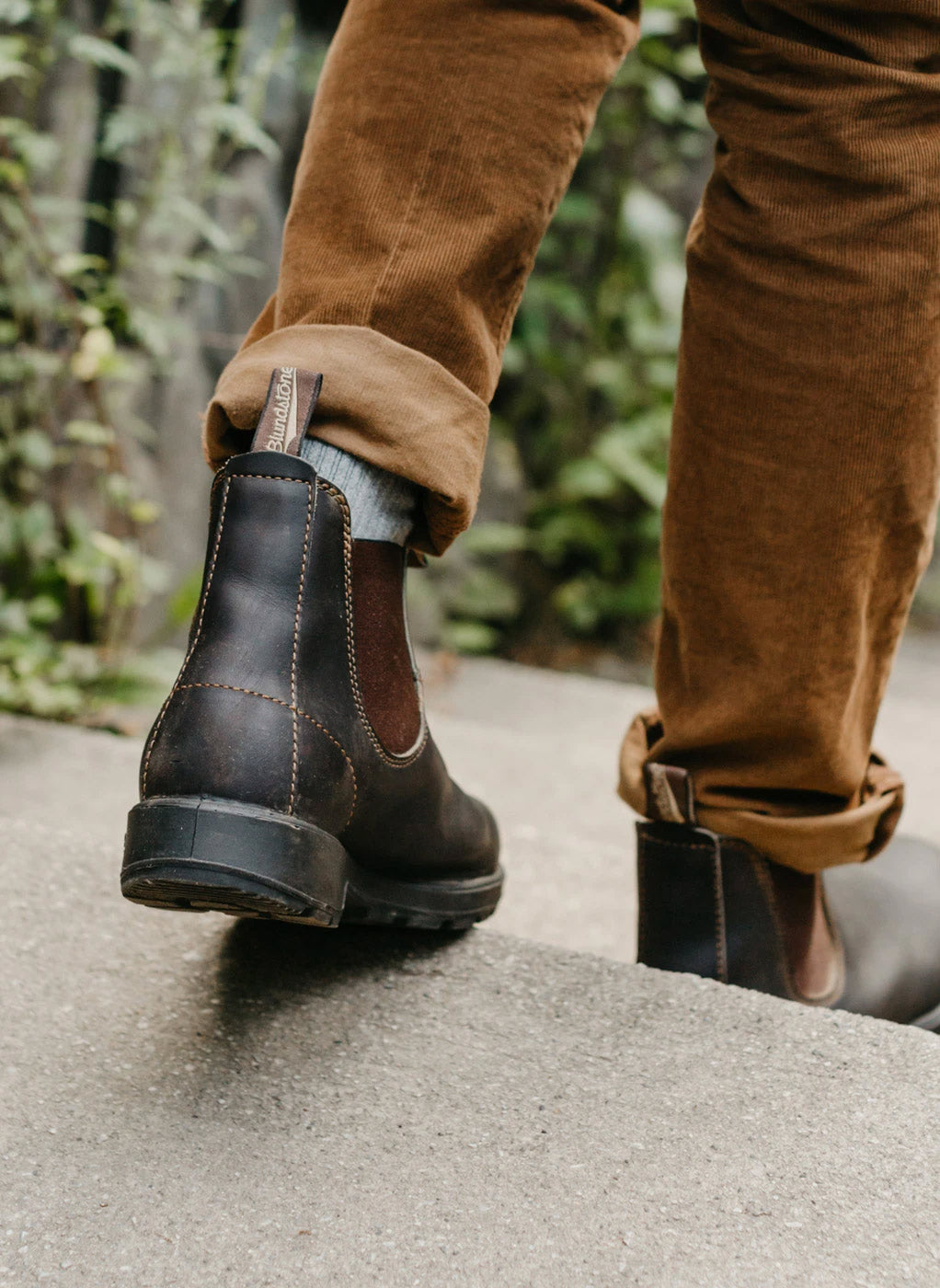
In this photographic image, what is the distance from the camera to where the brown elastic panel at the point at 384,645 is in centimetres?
85

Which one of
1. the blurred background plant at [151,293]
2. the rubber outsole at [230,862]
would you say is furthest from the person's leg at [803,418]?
the blurred background plant at [151,293]

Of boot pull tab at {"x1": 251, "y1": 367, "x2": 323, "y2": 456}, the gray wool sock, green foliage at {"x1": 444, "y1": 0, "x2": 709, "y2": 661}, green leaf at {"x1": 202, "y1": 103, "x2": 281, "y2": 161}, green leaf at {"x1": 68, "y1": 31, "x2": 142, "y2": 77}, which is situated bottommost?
green foliage at {"x1": 444, "y1": 0, "x2": 709, "y2": 661}

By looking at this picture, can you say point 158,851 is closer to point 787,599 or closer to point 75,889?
point 75,889

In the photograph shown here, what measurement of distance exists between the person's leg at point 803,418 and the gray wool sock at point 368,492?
A: 282mm

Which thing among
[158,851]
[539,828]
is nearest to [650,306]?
[539,828]

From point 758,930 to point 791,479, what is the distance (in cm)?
44

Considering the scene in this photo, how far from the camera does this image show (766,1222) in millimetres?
717

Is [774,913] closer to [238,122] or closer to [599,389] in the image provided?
[238,122]

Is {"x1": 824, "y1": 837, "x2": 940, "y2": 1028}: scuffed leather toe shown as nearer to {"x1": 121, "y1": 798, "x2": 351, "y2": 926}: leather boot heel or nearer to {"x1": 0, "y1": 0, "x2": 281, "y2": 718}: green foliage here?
{"x1": 121, "y1": 798, "x2": 351, "y2": 926}: leather boot heel

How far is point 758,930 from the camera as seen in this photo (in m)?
1.06

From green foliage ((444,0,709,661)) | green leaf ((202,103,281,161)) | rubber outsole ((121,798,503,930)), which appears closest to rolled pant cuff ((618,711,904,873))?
rubber outsole ((121,798,503,930))

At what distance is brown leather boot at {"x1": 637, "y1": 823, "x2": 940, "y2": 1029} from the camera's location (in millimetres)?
1044

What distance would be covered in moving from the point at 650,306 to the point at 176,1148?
3.84 meters

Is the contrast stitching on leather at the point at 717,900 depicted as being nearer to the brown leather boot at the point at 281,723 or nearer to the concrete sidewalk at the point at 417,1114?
the concrete sidewalk at the point at 417,1114
